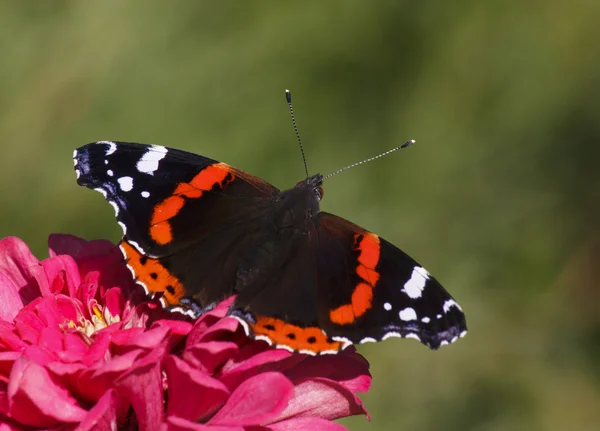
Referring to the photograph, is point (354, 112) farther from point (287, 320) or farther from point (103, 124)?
point (287, 320)

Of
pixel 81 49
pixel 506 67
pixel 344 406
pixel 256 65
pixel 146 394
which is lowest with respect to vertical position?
pixel 146 394

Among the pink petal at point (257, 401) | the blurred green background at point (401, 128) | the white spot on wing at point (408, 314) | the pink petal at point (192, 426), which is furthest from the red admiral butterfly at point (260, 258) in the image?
the blurred green background at point (401, 128)

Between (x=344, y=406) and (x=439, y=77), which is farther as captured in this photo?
(x=439, y=77)

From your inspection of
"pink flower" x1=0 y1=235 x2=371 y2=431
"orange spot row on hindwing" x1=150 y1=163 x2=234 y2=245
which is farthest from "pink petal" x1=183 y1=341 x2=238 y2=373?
"orange spot row on hindwing" x1=150 y1=163 x2=234 y2=245

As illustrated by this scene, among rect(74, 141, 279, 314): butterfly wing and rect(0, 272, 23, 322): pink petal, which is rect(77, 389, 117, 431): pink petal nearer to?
rect(74, 141, 279, 314): butterfly wing

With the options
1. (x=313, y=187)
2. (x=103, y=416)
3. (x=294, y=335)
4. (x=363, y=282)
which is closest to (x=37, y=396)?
(x=103, y=416)

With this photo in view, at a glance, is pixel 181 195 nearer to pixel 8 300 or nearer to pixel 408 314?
pixel 8 300

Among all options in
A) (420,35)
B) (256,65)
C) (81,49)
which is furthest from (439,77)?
(81,49)
